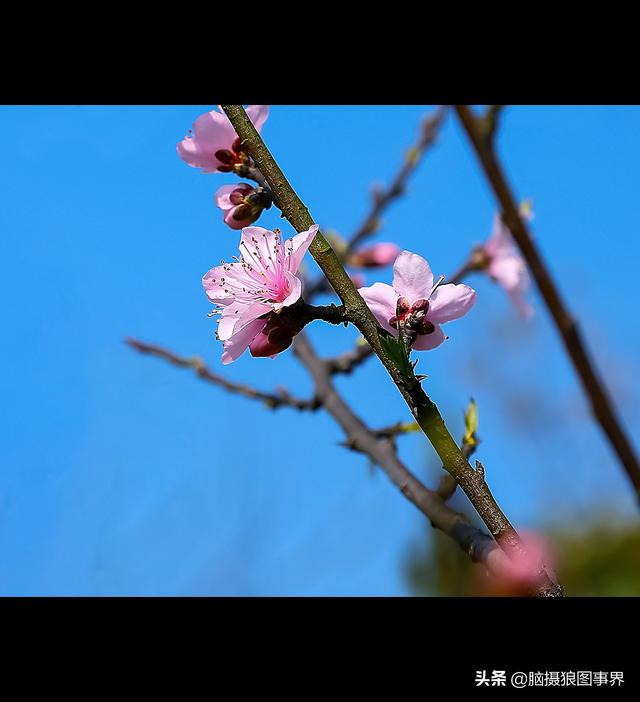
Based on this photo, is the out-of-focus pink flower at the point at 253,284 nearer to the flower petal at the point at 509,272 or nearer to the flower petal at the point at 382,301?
the flower petal at the point at 382,301

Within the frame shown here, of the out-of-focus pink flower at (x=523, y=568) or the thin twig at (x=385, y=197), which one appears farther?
the thin twig at (x=385, y=197)

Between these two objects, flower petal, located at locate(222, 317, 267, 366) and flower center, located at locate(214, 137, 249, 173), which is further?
flower center, located at locate(214, 137, 249, 173)

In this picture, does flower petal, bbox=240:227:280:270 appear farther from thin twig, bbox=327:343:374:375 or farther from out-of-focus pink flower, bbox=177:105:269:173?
thin twig, bbox=327:343:374:375

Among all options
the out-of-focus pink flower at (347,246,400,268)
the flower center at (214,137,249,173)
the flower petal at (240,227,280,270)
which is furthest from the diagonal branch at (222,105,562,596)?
the out-of-focus pink flower at (347,246,400,268)

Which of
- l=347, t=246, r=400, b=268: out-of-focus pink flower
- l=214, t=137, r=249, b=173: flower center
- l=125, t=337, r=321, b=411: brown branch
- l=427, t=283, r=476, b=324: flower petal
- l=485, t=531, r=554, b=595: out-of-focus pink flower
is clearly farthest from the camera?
l=347, t=246, r=400, b=268: out-of-focus pink flower

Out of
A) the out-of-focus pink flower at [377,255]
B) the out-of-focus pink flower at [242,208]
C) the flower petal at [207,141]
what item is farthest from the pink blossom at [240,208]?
the out-of-focus pink flower at [377,255]

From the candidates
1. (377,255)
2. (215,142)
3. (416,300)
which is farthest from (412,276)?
(377,255)
